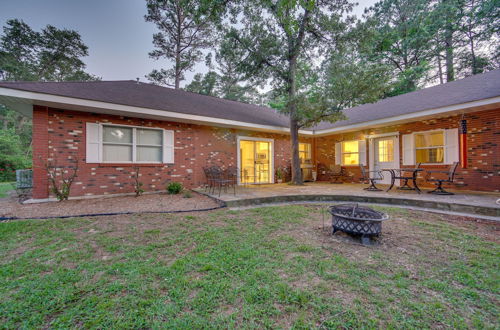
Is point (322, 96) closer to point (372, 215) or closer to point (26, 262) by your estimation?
point (372, 215)

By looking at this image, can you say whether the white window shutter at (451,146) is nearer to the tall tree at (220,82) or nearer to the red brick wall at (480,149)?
the red brick wall at (480,149)

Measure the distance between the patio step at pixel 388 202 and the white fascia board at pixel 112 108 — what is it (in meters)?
3.51

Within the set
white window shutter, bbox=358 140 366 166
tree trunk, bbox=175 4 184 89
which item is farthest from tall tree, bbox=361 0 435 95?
tree trunk, bbox=175 4 184 89

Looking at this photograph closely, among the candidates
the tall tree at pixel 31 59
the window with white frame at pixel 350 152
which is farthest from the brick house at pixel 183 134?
the tall tree at pixel 31 59

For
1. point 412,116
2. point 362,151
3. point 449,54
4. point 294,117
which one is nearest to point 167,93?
point 294,117

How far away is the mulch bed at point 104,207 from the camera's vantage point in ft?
13.4

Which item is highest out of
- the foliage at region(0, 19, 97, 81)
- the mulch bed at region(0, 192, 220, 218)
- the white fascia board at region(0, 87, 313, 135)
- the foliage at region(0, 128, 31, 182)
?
the foliage at region(0, 19, 97, 81)

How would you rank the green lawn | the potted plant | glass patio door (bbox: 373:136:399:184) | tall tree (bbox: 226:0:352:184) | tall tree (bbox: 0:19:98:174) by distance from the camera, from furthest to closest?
tall tree (bbox: 0:19:98:174) → the potted plant → glass patio door (bbox: 373:136:399:184) → tall tree (bbox: 226:0:352:184) → the green lawn

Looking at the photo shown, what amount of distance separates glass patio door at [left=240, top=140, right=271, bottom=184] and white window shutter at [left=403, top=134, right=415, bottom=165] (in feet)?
17.7

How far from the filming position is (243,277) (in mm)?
1930

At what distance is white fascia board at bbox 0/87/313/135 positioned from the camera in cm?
469

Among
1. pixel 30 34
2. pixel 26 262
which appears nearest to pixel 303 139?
pixel 26 262

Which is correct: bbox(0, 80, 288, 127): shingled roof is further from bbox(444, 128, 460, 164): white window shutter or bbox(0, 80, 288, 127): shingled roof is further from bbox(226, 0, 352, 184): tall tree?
bbox(444, 128, 460, 164): white window shutter

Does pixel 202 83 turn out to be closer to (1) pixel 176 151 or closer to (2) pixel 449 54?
(1) pixel 176 151
